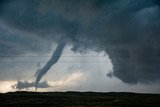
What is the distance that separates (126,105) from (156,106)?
64.3 feet

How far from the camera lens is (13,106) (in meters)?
181

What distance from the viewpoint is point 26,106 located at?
18688 centimetres

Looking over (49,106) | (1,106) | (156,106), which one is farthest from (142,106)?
(1,106)

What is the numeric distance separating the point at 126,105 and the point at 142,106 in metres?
11.1

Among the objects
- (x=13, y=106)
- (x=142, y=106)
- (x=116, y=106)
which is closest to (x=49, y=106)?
(x=13, y=106)

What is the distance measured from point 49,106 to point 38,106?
7.46 meters

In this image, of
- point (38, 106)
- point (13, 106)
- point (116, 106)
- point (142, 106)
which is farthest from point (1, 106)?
point (142, 106)

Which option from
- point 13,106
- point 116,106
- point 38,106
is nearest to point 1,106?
point 13,106

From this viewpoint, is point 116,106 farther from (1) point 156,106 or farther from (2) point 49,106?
(2) point 49,106

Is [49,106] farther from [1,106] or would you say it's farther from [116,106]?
[116,106]

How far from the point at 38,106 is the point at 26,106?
8207 mm

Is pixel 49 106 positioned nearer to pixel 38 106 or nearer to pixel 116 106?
pixel 38 106

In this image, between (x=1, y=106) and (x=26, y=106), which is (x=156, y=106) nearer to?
(x=26, y=106)

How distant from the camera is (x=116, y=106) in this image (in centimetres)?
18188
